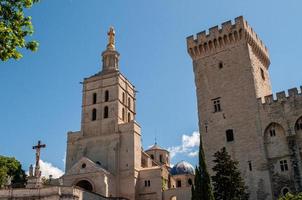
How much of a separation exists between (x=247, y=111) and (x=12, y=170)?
29.1 m

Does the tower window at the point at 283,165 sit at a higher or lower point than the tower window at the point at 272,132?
lower

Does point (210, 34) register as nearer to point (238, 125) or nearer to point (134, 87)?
point (238, 125)

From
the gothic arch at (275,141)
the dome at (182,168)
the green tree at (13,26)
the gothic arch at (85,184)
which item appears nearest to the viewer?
the green tree at (13,26)

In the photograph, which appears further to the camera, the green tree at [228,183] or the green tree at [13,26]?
the green tree at [228,183]

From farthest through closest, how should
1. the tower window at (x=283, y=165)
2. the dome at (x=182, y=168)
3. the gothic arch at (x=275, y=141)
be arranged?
the dome at (x=182, y=168) < the gothic arch at (x=275, y=141) < the tower window at (x=283, y=165)

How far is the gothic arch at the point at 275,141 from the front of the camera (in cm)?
3212

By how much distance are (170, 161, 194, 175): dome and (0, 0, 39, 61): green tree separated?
138 ft

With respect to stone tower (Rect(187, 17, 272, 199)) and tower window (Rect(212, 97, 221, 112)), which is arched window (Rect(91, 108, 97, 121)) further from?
tower window (Rect(212, 97, 221, 112))

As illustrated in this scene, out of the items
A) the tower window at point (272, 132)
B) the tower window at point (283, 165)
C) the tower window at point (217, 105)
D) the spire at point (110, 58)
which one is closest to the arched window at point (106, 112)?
the spire at point (110, 58)

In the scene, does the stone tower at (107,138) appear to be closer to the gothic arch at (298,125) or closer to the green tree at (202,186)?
the green tree at (202,186)

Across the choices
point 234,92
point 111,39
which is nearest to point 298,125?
point 234,92

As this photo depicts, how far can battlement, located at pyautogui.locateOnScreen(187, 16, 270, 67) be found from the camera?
3694 cm

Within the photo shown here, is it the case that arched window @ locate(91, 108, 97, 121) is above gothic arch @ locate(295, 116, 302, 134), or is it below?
above

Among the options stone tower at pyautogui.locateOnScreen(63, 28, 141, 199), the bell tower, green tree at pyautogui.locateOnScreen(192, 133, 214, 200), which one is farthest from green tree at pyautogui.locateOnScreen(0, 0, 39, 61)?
the bell tower
